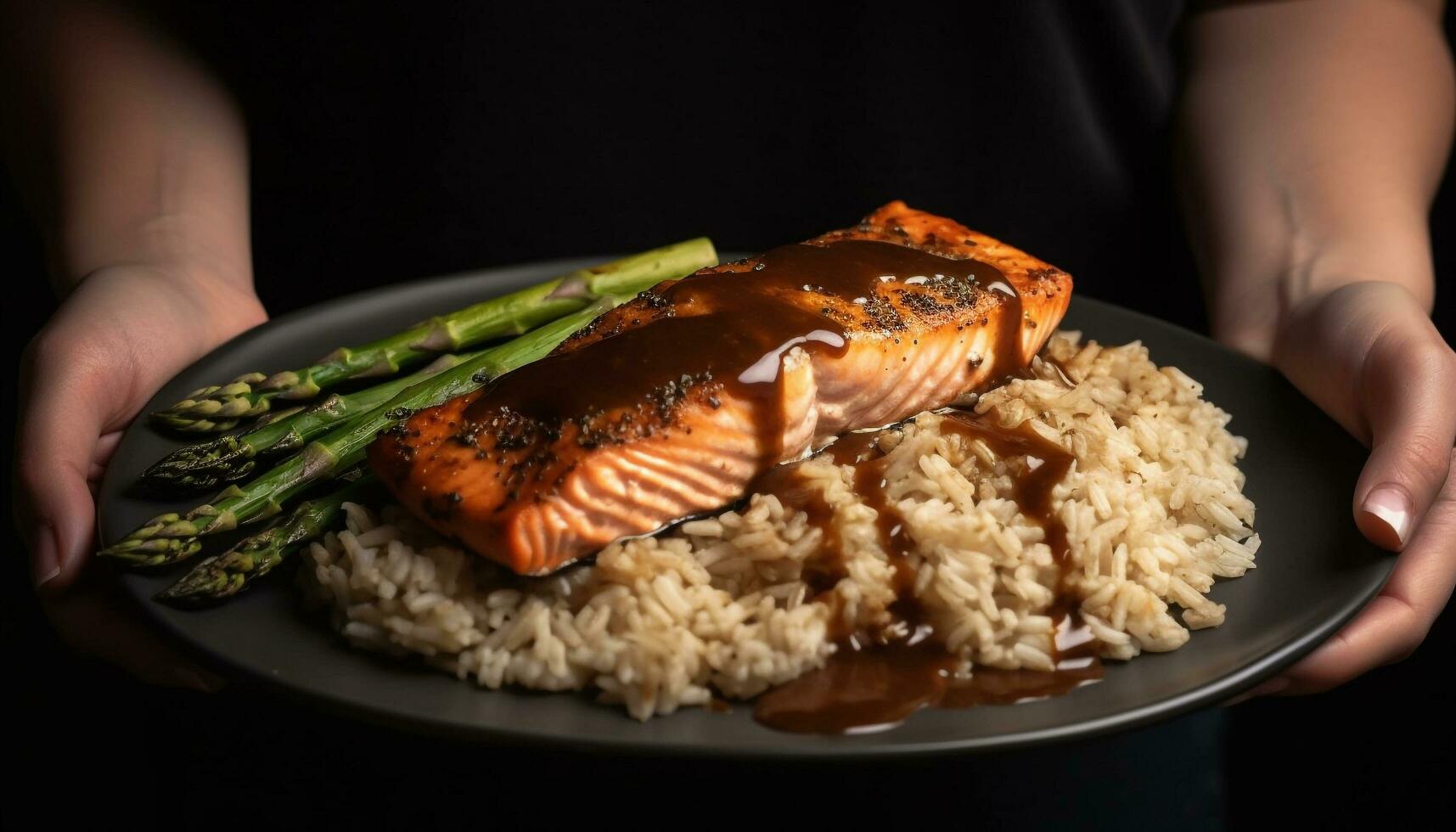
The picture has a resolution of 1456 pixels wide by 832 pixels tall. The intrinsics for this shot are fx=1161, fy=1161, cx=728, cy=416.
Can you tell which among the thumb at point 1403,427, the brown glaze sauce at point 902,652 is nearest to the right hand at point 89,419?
the brown glaze sauce at point 902,652

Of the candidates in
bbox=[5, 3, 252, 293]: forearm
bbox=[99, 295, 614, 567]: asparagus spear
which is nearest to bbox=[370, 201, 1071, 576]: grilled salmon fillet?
bbox=[99, 295, 614, 567]: asparagus spear

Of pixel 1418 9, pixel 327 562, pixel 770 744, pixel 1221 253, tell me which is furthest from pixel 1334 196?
pixel 327 562

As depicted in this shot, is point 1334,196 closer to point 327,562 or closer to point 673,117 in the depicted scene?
point 673,117

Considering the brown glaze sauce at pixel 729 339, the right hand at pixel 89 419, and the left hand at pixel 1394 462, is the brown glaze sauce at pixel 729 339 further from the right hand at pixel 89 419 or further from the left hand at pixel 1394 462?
the right hand at pixel 89 419

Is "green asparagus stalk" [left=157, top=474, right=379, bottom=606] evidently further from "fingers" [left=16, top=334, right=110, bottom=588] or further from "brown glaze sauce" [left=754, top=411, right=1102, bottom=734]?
"brown glaze sauce" [left=754, top=411, right=1102, bottom=734]

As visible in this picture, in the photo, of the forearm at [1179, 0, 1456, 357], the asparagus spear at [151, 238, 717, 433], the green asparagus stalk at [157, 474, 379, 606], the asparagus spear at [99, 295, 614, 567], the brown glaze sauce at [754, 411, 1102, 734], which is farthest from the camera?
the forearm at [1179, 0, 1456, 357]

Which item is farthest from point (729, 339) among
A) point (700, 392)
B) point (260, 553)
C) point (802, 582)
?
point (260, 553)

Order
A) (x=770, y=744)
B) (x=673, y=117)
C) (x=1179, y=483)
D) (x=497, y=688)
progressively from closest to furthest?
(x=770, y=744), (x=497, y=688), (x=1179, y=483), (x=673, y=117)
